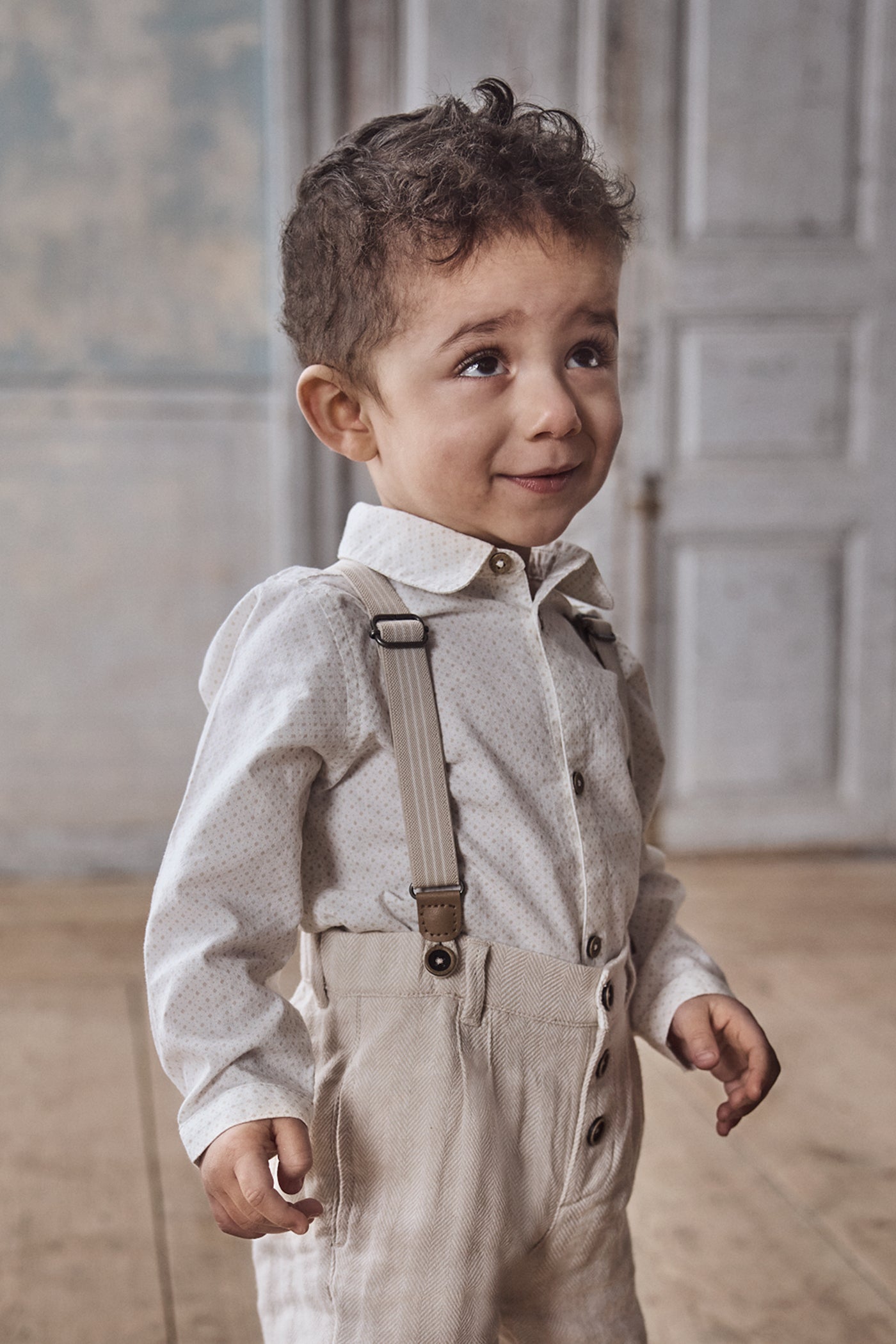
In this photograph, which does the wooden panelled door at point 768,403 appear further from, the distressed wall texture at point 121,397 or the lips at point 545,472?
the lips at point 545,472

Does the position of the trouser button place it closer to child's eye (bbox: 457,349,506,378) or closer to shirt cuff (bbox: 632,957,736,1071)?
shirt cuff (bbox: 632,957,736,1071)

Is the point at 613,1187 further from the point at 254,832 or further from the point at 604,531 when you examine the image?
the point at 604,531

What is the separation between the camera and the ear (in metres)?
0.88

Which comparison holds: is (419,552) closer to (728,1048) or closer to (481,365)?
(481,365)

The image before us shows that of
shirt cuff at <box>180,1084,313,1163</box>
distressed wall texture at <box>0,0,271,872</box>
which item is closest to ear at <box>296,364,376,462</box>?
shirt cuff at <box>180,1084,313,1163</box>

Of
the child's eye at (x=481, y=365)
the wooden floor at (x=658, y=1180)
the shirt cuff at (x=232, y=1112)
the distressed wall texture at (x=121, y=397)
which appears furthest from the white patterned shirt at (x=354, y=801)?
the distressed wall texture at (x=121, y=397)

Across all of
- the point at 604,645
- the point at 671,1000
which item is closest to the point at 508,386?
the point at 604,645

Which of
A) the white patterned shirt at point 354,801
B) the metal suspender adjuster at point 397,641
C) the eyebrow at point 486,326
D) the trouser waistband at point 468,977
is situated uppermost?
the eyebrow at point 486,326

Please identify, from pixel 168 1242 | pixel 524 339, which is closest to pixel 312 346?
pixel 524 339

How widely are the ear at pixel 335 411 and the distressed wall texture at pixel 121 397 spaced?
217 cm

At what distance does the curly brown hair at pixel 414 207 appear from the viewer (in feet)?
2.64

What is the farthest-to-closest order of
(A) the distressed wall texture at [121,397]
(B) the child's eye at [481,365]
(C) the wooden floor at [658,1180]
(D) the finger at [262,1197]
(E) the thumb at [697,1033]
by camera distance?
(A) the distressed wall texture at [121,397] → (C) the wooden floor at [658,1180] → (E) the thumb at [697,1033] → (B) the child's eye at [481,365] → (D) the finger at [262,1197]

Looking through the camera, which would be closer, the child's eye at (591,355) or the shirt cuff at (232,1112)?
the shirt cuff at (232,1112)

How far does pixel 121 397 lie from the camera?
2947mm
